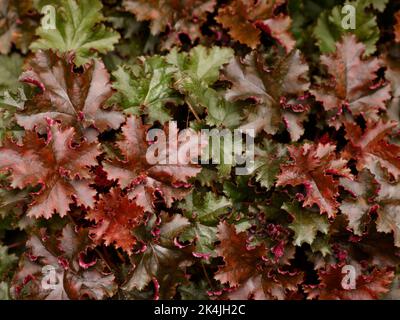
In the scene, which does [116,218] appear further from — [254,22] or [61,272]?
[254,22]

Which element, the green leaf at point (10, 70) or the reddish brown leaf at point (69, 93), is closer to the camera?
the reddish brown leaf at point (69, 93)

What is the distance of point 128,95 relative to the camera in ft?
7.09

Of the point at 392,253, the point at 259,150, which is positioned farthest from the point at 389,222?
the point at 259,150

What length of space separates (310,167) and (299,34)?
0.87 m

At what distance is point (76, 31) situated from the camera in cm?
231

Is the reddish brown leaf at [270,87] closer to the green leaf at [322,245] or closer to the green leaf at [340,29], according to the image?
the green leaf at [340,29]

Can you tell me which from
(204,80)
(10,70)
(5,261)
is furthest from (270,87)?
(5,261)

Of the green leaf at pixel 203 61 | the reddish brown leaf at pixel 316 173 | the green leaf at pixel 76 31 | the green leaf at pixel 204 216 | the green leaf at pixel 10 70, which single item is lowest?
the green leaf at pixel 204 216

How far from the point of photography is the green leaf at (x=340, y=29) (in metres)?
2.37

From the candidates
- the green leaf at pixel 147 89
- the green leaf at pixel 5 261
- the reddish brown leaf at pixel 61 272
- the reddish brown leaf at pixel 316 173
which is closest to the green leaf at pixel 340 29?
the reddish brown leaf at pixel 316 173

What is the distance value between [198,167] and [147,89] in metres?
0.46

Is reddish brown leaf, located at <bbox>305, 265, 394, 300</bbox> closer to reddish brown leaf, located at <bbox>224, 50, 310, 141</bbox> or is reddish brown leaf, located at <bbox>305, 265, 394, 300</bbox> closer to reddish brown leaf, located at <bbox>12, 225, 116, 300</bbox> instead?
reddish brown leaf, located at <bbox>224, 50, 310, 141</bbox>

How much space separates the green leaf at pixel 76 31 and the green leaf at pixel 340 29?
960mm

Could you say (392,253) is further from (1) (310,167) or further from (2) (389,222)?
(1) (310,167)
